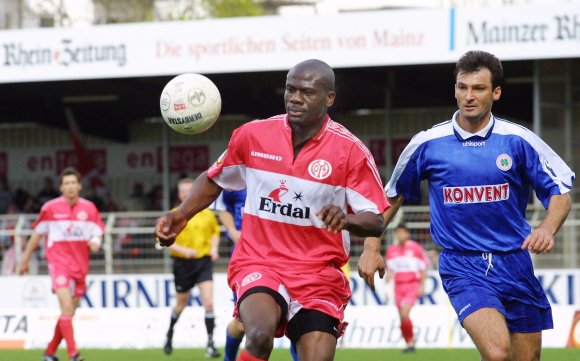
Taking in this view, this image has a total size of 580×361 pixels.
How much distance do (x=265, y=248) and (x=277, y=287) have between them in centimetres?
32

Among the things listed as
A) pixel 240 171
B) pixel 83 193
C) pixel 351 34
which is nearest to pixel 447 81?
pixel 351 34

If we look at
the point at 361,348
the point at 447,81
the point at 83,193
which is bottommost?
the point at 361,348

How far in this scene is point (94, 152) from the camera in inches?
1197

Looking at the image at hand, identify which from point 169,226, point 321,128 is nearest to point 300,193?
point 321,128

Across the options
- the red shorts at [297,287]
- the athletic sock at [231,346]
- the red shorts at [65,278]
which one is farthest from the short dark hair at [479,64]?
the red shorts at [65,278]

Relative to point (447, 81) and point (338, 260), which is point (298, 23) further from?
point (338, 260)

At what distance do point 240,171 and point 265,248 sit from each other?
531 millimetres

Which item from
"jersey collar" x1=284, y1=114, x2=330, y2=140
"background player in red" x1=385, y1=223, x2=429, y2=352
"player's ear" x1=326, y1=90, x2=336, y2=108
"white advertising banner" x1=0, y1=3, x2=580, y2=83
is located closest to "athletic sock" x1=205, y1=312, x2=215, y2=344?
"background player in red" x1=385, y1=223, x2=429, y2=352

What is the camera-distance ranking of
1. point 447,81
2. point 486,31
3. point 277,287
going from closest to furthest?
point 277,287
point 486,31
point 447,81

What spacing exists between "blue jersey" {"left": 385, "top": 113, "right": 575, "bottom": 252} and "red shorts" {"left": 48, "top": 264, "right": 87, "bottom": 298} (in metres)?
7.18

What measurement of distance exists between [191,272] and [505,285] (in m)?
8.60

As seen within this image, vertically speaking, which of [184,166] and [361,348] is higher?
[184,166]

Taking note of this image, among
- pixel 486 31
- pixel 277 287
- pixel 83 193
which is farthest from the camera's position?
pixel 83 193

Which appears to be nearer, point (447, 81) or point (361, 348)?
point (361, 348)
